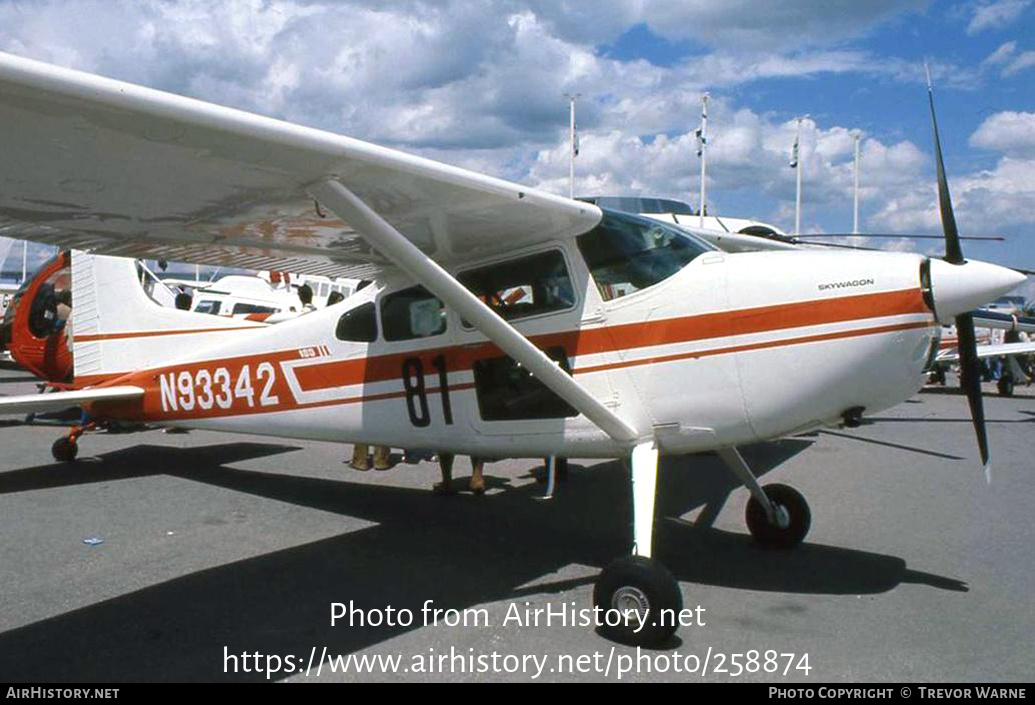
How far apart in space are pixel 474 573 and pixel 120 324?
15.4 ft

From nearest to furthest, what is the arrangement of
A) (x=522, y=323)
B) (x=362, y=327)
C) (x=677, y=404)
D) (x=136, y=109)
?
1. (x=136, y=109)
2. (x=677, y=404)
3. (x=522, y=323)
4. (x=362, y=327)

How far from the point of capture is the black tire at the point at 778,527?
5.50 metres

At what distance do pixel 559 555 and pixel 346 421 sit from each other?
1868mm

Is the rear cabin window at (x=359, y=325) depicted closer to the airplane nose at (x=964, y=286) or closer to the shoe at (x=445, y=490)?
the shoe at (x=445, y=490)

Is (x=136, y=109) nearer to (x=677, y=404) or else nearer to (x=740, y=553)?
(x=677, y=404)

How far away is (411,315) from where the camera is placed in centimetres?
563

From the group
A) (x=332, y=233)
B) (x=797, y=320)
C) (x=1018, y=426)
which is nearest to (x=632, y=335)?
A: (x=797, y=320)

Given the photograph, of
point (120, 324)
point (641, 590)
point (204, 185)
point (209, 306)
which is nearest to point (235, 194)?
point (204, 185)

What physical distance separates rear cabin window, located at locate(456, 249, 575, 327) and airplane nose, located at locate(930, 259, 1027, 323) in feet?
6.61

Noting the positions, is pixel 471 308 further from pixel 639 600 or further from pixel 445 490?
pixel 445 490

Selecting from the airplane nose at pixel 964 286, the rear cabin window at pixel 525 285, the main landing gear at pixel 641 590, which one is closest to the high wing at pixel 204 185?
the rear cabin window at pixel 525 285

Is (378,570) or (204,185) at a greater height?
(204,185)

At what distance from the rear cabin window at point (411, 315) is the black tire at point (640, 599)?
2158 millimetres

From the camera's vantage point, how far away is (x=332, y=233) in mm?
5137
